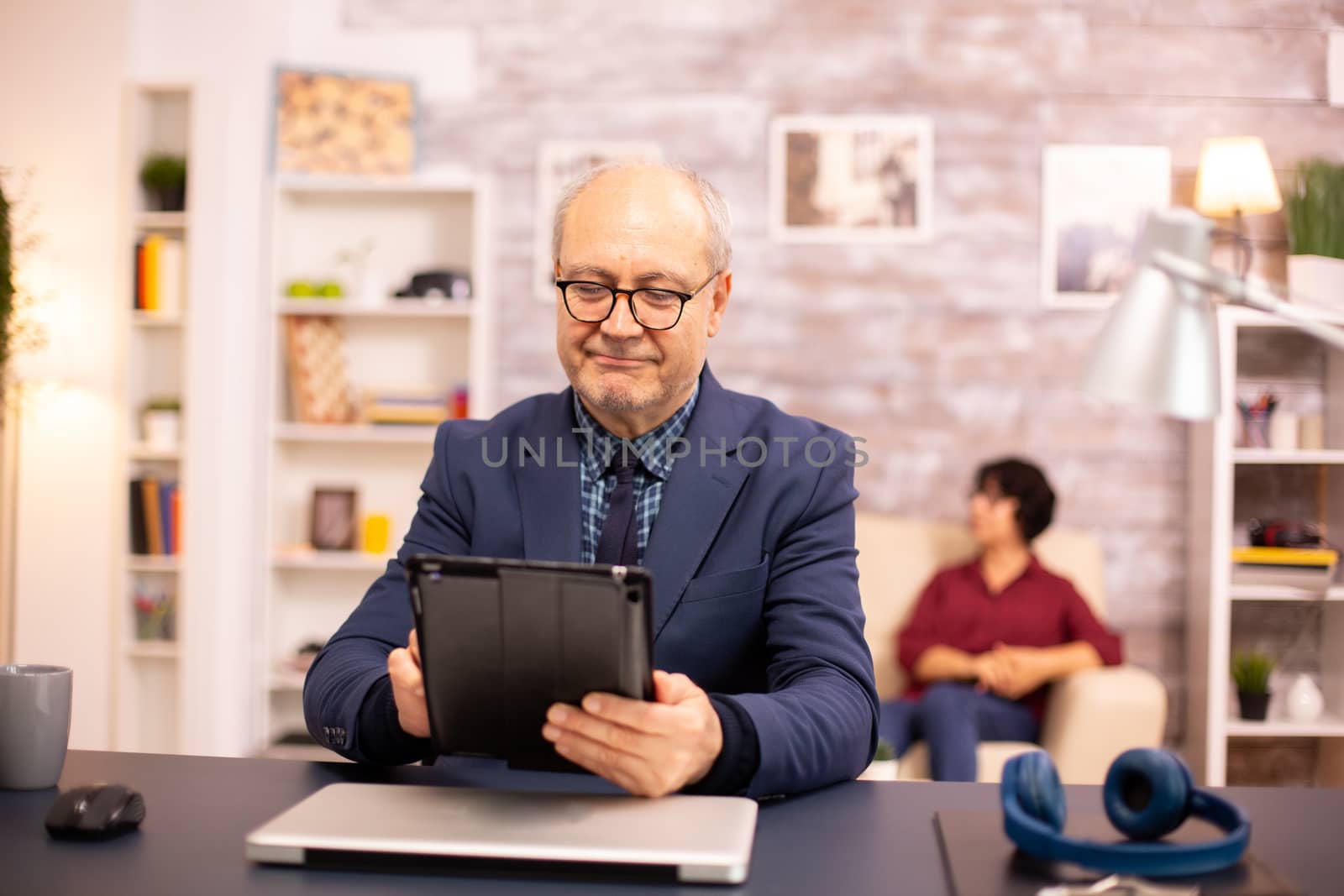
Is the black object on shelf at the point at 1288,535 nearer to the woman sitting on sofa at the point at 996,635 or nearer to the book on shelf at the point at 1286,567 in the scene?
the book on shelf at the point at 1286,567

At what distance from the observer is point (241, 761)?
1.16 meters

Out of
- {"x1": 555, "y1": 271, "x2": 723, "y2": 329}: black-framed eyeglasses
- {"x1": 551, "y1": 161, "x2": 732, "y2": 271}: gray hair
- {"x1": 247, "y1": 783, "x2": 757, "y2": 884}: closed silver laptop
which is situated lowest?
{"x1": 247, "y1": 783, "x2": 757, "y2": 884}: closed silver laptop

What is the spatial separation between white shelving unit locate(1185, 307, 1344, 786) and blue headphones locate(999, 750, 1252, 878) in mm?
2786

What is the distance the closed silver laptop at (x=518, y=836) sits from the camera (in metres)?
0.86

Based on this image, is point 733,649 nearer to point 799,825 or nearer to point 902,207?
point 799,825

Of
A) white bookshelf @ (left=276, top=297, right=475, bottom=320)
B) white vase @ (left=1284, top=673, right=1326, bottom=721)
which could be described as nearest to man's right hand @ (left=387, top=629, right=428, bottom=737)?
Answer: white bookshelf @ (left=276, top=297, right=475, bottom=320)

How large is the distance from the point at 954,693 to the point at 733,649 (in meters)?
1.87

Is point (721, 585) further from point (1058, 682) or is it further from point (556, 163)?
point (556, 163)

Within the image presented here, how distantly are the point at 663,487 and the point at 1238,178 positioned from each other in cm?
273

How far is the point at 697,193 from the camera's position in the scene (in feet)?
5.11

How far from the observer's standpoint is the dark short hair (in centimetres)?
338

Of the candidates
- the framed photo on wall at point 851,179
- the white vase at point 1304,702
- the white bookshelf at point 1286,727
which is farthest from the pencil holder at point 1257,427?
the framed photo on wall at point 851,179

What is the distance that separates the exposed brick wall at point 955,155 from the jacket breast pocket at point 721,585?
2.42 m

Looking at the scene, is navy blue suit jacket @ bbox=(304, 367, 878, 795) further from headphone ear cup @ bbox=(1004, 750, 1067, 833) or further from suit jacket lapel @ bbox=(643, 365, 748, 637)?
headphone ear cup @ bbox=(1004, 750, 1067, 833)
